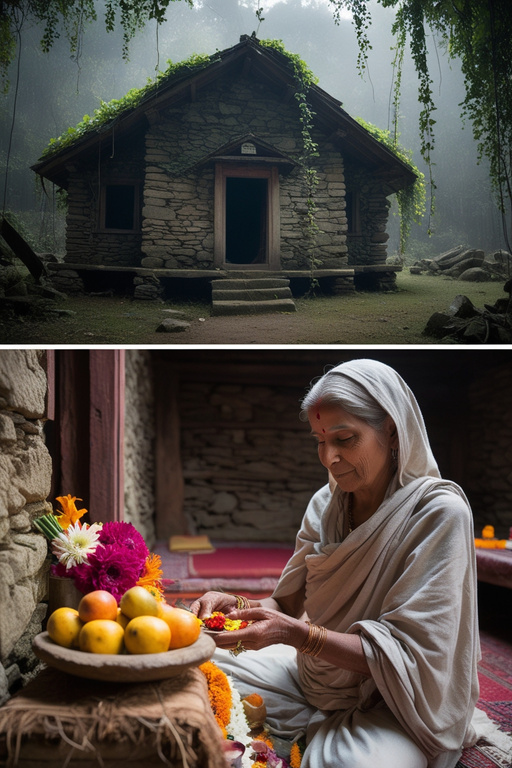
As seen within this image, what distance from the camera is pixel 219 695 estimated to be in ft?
5.80

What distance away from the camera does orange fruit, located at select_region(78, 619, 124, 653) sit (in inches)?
51.1

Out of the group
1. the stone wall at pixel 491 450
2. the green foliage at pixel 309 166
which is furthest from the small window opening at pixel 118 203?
the stone wall at pixel 491 450

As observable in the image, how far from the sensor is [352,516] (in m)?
2.07

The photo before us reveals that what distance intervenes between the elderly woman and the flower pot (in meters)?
0.37

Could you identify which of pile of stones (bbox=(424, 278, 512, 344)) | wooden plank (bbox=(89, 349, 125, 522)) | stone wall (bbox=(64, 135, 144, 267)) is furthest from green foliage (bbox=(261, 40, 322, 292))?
wooden plank (bbox=(89, 349, 125, 522))

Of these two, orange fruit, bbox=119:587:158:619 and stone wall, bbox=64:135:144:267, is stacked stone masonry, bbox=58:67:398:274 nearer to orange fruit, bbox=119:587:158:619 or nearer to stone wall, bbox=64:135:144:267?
stone wall, bbox=64:135:144:267

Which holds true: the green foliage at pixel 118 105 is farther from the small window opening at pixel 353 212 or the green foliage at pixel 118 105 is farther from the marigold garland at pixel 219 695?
the marigold garland at pixel 219 695

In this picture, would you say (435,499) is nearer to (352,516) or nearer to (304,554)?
(352,516)

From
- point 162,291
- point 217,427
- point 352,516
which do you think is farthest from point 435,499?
point 217,427

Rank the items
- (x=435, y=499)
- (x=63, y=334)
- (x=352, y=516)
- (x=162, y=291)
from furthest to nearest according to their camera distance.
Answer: (x=162, y=291), (x=63, y=334), (x=352, y=516), (x=435, y=499)

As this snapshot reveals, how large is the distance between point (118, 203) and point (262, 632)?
2134 millimetres

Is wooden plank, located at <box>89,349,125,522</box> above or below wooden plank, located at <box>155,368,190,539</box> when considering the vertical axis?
above

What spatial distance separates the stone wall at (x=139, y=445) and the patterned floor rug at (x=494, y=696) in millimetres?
2712

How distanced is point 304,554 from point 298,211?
1.70 metres
